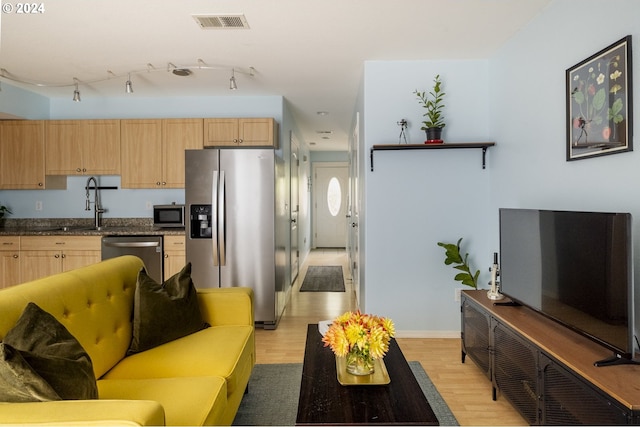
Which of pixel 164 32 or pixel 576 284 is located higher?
pixel 164 32

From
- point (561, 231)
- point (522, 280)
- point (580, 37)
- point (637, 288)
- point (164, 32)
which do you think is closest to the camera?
point (637, 288)

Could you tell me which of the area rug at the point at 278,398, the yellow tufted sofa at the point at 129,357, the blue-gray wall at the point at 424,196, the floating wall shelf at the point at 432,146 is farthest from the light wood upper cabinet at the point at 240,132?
the area rug at the point at 278,398

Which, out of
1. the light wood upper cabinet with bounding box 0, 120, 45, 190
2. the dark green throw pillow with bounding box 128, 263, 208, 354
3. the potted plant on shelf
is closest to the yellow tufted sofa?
the dark green throw pillow with bounding box 128, 263, 208, 354

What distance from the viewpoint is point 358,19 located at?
2.79m

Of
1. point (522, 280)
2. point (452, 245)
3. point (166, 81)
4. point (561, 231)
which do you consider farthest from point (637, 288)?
point (166, 81)

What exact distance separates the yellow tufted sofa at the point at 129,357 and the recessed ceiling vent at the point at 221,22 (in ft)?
5.54

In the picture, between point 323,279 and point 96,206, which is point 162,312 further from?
point 323,279

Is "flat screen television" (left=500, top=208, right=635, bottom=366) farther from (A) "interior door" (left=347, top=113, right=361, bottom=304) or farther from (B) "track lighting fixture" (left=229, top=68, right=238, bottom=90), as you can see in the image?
(B) "track lighting fixture" (left=229, top=68, right=238, bottom=90)

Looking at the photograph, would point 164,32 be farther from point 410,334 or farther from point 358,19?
point 410,334

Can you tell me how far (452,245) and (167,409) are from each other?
8.48 feet

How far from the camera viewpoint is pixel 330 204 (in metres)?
10.1

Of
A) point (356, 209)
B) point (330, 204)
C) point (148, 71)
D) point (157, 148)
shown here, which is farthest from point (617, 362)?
point (330, 204)

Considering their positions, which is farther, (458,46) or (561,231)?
(458,46)

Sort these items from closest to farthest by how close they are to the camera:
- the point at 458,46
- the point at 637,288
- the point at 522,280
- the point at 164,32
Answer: the point at 637,288, the point at 522,280, the point at 164,32, the point at 458,46
